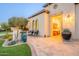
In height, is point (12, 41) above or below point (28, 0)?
Result: below

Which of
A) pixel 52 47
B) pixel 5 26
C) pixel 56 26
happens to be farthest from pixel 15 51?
pixel 56 26

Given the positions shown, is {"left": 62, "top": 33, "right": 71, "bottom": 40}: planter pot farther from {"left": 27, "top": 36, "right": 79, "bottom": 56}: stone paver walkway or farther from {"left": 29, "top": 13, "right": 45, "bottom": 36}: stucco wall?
{"left": 29, "top": 13, "right": 45, "bottom": 36}: stucco wall

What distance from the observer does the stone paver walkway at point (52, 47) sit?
3852mm

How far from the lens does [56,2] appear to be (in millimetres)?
3875

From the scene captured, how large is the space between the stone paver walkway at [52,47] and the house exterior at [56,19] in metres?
0.13

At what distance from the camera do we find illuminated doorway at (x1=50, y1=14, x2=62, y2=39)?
13.0 ft

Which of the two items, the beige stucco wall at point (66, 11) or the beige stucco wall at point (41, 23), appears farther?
the beige stucco wall at point (41, 23)

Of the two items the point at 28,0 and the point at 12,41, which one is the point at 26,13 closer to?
the point at 28,0

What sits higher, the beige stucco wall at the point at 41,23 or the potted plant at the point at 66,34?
the beige stucco wall at the point at 41,23

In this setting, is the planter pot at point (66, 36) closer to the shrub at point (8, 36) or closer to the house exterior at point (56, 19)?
the house exterior at point (56, 19)

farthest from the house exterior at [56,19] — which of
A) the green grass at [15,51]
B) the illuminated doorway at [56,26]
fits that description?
the green grass at [15,51]

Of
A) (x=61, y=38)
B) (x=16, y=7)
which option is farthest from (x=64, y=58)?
(x=16, y=7)

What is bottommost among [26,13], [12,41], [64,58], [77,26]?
[64,58]

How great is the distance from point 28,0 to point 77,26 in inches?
39.4
